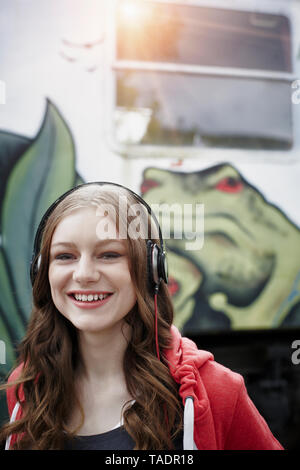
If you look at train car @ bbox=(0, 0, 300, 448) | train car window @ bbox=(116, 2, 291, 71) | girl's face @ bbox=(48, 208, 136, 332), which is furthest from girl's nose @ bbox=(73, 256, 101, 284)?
train car window @ bbox=(116, 2, 291, 71)

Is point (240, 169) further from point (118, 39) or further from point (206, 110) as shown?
point (118, 39)

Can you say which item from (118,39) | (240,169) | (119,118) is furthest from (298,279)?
(118,39)

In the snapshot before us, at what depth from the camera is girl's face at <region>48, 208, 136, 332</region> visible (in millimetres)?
848

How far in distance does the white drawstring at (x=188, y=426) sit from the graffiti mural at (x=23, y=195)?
1294mm

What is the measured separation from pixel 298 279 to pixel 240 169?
692 mm

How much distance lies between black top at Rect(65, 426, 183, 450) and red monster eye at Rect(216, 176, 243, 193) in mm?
1435

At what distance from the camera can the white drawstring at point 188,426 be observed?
0.83m

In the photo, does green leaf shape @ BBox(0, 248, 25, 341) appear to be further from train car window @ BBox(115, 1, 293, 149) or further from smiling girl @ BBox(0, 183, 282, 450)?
smiling girl @ BBox(0, 183, 282, 450)

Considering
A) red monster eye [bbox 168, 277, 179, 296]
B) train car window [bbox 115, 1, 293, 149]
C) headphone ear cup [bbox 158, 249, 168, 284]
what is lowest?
red monster eye [bbox 168, 277, 179, 296]

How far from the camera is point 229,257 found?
6.79 feet

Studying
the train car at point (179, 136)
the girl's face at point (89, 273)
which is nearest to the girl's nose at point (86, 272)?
the girl's face at point (89, 273)

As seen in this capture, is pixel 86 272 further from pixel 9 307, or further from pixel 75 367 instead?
pixel 9 307

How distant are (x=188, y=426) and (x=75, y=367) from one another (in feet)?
1.07

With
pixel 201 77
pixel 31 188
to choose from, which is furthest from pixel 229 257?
pixel 31 188
